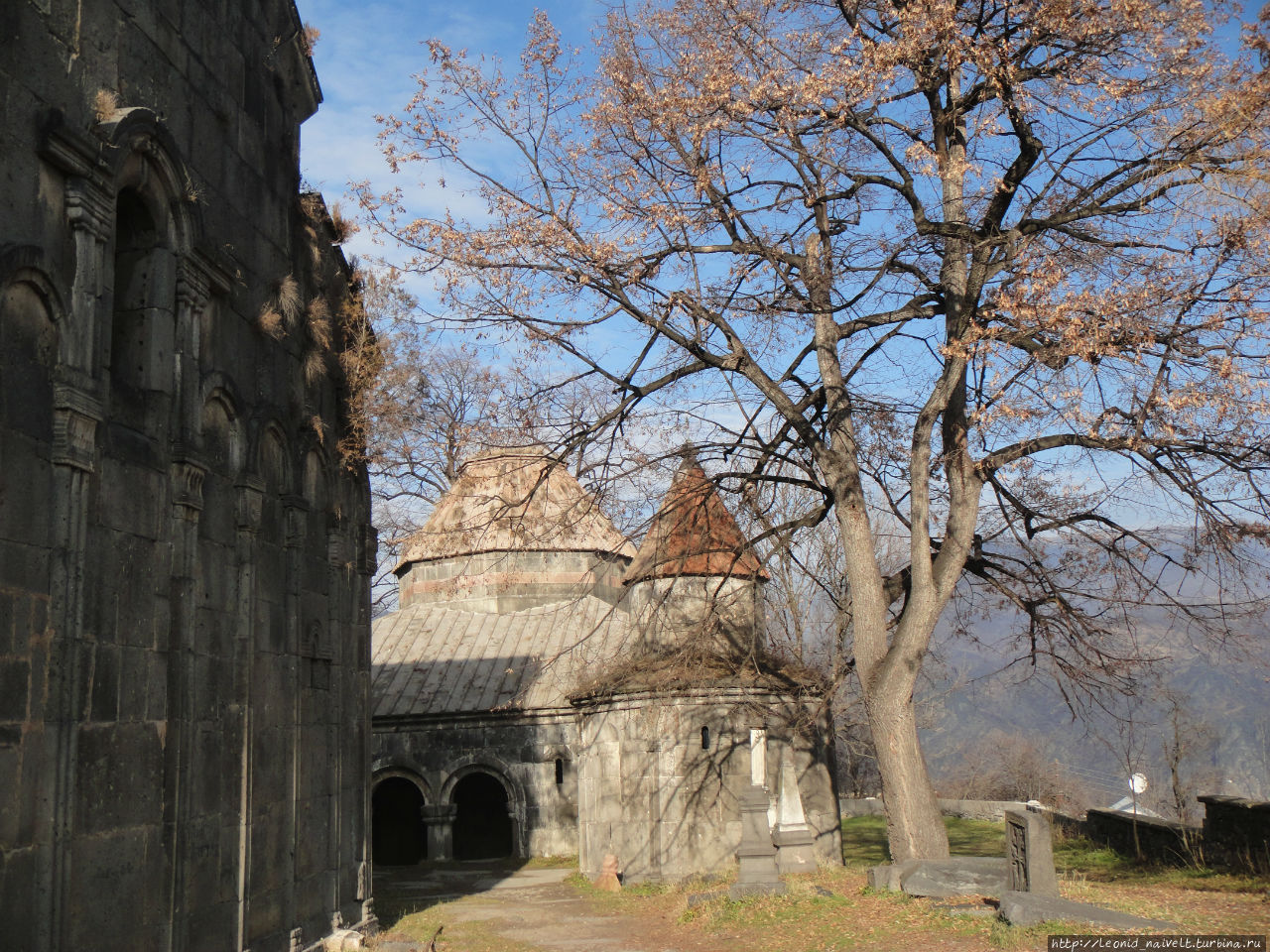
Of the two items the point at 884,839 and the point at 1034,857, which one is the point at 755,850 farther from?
the point at 884,839

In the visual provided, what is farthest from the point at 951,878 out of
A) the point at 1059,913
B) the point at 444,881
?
the point at 444,881

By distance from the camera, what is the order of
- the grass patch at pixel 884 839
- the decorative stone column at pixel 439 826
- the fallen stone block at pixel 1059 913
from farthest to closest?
the decorative stone column at pixel 439 826, the grass patch at pixel 884 839, the fallen stone block at pixel 1059 913

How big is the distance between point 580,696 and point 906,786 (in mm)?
8686

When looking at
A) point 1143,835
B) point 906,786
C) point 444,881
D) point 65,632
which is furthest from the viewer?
point 444,881

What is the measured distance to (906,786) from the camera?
1110cm

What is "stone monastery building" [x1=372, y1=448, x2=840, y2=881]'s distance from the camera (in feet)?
47.0

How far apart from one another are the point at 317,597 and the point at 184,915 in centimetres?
388

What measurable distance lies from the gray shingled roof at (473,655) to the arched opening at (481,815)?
2.39 m

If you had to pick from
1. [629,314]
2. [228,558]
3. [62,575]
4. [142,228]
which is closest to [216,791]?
[228,558]

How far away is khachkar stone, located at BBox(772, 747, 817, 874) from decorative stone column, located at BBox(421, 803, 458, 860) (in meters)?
9.10

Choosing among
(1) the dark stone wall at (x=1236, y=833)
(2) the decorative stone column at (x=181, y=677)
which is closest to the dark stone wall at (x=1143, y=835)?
(1) the dark stone wall at (x=1236, y=833)

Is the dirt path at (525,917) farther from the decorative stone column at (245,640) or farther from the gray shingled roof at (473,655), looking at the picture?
the gray shingled roof at (473,655)

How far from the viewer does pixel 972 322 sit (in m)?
10.8

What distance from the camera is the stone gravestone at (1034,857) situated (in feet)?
31.1
